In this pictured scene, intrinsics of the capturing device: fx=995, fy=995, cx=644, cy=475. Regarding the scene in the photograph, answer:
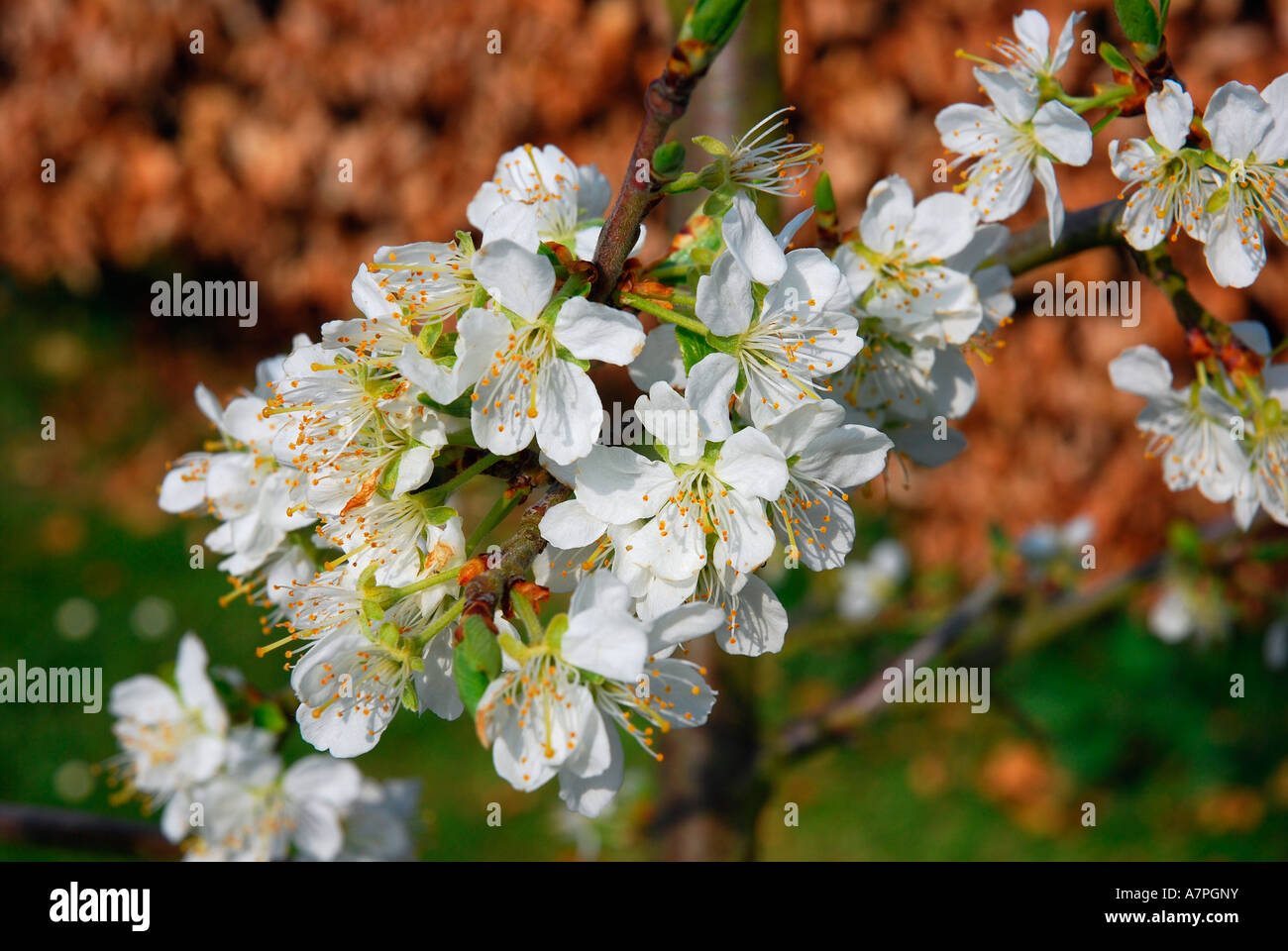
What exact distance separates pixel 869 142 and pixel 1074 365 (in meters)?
1.29

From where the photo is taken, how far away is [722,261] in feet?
3.14

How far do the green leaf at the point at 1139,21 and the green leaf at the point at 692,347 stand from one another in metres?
0.60

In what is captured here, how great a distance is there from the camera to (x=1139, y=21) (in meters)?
1.10

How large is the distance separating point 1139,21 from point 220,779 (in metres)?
1.69

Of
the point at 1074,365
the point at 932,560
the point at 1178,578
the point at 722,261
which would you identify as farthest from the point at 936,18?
the point at 722,261

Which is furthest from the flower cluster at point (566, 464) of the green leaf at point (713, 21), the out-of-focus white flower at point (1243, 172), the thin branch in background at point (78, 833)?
the thin branch in background at point (78, 833)

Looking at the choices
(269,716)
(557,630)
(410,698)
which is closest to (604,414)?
(557,630)

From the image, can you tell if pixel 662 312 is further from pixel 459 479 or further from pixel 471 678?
pixel 471 678

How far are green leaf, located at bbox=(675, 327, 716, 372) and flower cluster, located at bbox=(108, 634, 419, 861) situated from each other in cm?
105

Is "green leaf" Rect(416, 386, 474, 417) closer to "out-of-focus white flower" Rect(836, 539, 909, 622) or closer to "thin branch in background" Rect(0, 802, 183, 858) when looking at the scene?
"thin branch in background" Rect(0, 802, 183, 858)

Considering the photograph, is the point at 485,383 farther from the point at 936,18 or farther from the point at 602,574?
the point at 936,18

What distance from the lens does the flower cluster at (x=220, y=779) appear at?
1.62 meters

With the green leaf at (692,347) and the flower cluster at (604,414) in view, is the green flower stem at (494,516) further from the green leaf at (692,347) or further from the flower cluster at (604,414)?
the green leaf at (692,347)

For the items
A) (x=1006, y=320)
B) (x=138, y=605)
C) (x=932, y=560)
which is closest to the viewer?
(x=1006, y=320)
